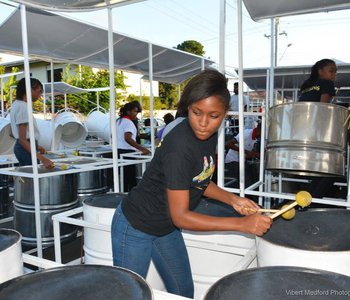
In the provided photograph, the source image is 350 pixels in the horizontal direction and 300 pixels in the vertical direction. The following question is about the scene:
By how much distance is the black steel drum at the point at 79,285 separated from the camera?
2.45ft

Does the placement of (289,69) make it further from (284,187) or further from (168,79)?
(284,187)

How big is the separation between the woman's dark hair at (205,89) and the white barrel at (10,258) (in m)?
0.60

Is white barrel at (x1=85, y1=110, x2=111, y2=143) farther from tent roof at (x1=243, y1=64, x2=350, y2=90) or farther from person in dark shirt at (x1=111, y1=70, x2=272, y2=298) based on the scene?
person in dark shirt at (x1=111, y1=70, x2=272, y2=298)

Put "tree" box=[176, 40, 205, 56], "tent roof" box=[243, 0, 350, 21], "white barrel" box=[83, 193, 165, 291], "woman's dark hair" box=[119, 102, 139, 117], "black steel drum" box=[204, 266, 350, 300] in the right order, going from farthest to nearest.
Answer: "tree" box=[176, 40, 205, 56] < "woman's dark hair" box=[119, 102, 139, 117] < "tent roof" box=[243, 0, 350, 21] < "white barrel" box=[83, 193, 165, 291] < "black steel drum" box=[204, 266, 350, 300]

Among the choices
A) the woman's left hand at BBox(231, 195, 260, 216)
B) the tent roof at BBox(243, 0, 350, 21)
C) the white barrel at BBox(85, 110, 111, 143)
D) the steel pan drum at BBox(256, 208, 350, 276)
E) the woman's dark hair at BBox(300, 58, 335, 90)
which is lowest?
the steel pan drum at BBox(256, 208, 350, 276)

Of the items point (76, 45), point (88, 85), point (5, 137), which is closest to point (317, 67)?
point (76, 45)

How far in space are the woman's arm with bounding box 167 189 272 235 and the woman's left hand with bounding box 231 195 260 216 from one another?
0.53 ft

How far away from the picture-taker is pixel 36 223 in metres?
2.36

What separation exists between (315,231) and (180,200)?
50cm

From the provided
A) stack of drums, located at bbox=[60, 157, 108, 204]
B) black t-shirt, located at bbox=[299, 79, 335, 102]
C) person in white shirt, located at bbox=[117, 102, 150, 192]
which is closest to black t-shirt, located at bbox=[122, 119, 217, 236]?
black t-shirt, located at bbox=[299, 79, 335, 102]

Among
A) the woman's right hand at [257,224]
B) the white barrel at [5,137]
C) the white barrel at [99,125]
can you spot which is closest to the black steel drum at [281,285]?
the woman's right hand at [257,224]

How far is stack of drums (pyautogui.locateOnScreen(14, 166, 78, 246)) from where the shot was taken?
2498mm

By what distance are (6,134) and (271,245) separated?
425 cm

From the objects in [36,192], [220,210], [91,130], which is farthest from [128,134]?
[91,130]
